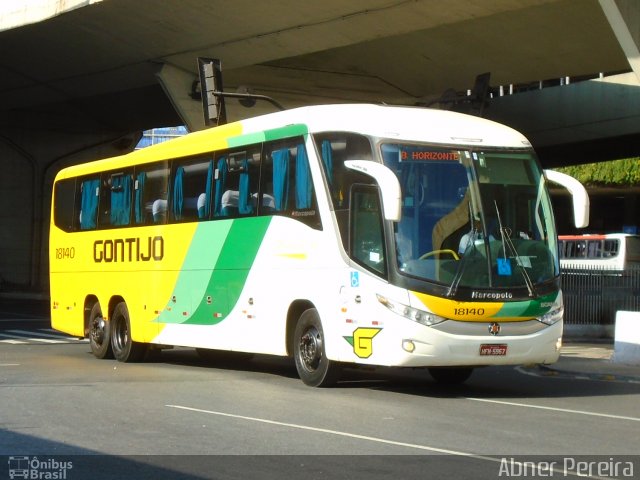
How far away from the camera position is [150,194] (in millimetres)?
19812

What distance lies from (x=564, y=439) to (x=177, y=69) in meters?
25.9

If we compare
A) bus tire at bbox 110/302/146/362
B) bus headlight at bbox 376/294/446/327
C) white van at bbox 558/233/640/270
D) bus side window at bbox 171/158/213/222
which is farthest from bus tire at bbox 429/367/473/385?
white van at bbox 558/233/640/270

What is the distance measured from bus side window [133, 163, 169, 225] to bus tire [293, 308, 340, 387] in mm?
4571

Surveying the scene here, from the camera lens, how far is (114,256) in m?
20.9

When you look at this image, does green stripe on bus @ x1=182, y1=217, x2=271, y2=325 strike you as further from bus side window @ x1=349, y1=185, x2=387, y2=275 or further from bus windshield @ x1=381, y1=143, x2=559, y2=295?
bus windshield @ x1=381, y1=143, x2=559, y2=295

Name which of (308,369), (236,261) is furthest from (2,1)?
(308,369)

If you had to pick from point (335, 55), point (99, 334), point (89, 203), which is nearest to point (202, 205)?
point (99, 334)

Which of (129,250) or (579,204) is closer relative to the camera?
(579,204)

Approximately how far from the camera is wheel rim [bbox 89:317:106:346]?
68.9 ft

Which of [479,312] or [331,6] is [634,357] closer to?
[479,312]

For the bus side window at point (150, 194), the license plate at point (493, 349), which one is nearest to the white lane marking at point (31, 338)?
the bus side window at point (150, 194)

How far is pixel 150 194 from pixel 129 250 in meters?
1.14

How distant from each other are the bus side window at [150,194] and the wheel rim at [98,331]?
209 centimetres

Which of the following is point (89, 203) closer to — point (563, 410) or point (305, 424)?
point (563, 410)
